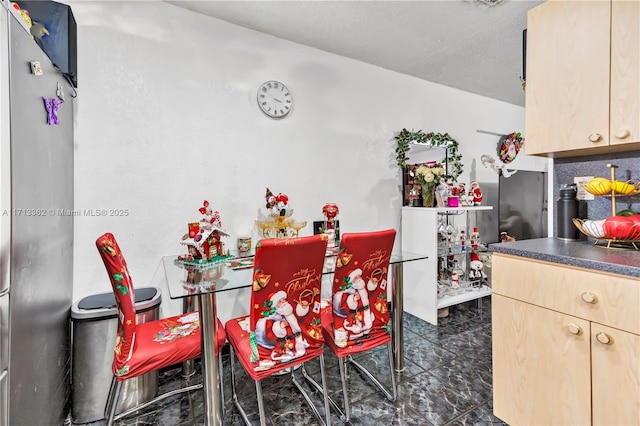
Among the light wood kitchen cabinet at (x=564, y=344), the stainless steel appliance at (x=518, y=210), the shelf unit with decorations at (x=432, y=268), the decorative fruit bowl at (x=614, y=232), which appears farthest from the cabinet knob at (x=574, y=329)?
the stainless steel appliance at (x=518, y=210)

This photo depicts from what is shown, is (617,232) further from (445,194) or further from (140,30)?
(140,30)

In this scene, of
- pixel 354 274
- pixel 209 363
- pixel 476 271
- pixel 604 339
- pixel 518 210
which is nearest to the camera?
pixel 604 339

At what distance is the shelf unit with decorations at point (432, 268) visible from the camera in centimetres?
285

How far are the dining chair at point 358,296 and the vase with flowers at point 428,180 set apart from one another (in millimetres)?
1477

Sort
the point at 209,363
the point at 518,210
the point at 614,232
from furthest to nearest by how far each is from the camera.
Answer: the point at 518,210
the point at 209,363
the point at 614,232

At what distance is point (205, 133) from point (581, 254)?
7.73 feet

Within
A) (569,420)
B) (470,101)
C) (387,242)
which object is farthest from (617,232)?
(470,101)

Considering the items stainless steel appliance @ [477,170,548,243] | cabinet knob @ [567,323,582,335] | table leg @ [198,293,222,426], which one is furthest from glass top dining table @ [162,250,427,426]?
stainless steel appliance @ [477,170,548,243]

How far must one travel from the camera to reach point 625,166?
4.88 ft

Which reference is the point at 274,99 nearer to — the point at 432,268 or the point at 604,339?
the point at 432,268

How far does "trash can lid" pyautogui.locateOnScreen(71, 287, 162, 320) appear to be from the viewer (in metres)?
1.65

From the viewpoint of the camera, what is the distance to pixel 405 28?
2.45 m

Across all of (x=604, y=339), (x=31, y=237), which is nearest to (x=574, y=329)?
(x=604, y=339)

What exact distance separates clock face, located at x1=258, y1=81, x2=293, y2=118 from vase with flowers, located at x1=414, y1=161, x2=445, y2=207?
55.1 inches
